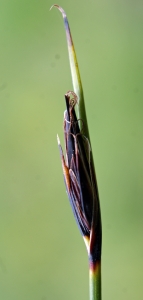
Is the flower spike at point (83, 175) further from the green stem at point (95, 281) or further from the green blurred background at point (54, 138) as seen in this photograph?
the green blurred background at point (54, 138)

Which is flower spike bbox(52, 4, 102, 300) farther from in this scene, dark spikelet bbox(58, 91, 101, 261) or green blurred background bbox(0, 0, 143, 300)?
green blurred background bbox(0, 0, 143, 300)

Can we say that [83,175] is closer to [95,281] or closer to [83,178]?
[83,178]

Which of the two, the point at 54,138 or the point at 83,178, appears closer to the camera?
the point at 83,178

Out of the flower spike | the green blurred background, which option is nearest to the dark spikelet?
the flower spike

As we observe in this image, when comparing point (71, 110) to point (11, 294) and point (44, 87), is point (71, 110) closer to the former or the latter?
point (44, 87)

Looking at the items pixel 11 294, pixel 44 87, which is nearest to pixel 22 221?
pixel 11 294

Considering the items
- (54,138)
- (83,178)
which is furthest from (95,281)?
(54,138)

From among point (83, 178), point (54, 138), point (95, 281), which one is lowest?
point (95, 281)

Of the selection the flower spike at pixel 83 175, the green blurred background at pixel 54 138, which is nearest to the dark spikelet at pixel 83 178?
the flower spike at pixel 83 175
